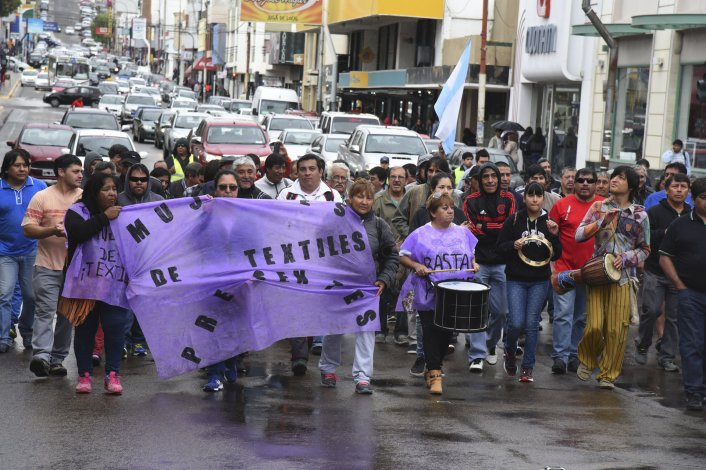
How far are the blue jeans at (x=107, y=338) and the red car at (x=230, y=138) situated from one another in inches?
728

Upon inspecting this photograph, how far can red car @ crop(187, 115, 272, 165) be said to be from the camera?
27.8m

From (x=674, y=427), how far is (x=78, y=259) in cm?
461

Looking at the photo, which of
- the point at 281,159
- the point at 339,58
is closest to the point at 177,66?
the point at 339,58

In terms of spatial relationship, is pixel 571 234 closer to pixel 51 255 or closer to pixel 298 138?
pixel 51 255

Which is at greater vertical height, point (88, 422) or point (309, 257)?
point (309, 257)

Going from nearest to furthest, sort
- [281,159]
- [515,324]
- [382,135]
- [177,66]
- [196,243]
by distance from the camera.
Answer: [196,243] → [515,324] → [281,159] → [382,135] → [177,66]

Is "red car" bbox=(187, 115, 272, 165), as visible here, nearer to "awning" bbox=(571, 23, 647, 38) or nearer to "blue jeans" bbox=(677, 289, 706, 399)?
"awning" bbox=(571, 23, 647, 38)

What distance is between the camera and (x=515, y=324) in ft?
34.4

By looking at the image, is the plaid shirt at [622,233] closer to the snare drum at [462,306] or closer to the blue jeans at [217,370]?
the snare drum at [462,306]

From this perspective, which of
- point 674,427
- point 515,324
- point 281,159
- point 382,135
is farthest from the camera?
point 382,135

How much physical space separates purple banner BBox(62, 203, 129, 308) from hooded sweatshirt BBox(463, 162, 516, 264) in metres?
3.49

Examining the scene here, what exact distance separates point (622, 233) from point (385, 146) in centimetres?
1702

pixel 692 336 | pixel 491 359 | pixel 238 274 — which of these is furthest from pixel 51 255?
pixel 692 336

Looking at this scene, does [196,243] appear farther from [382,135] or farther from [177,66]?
[177,66]
